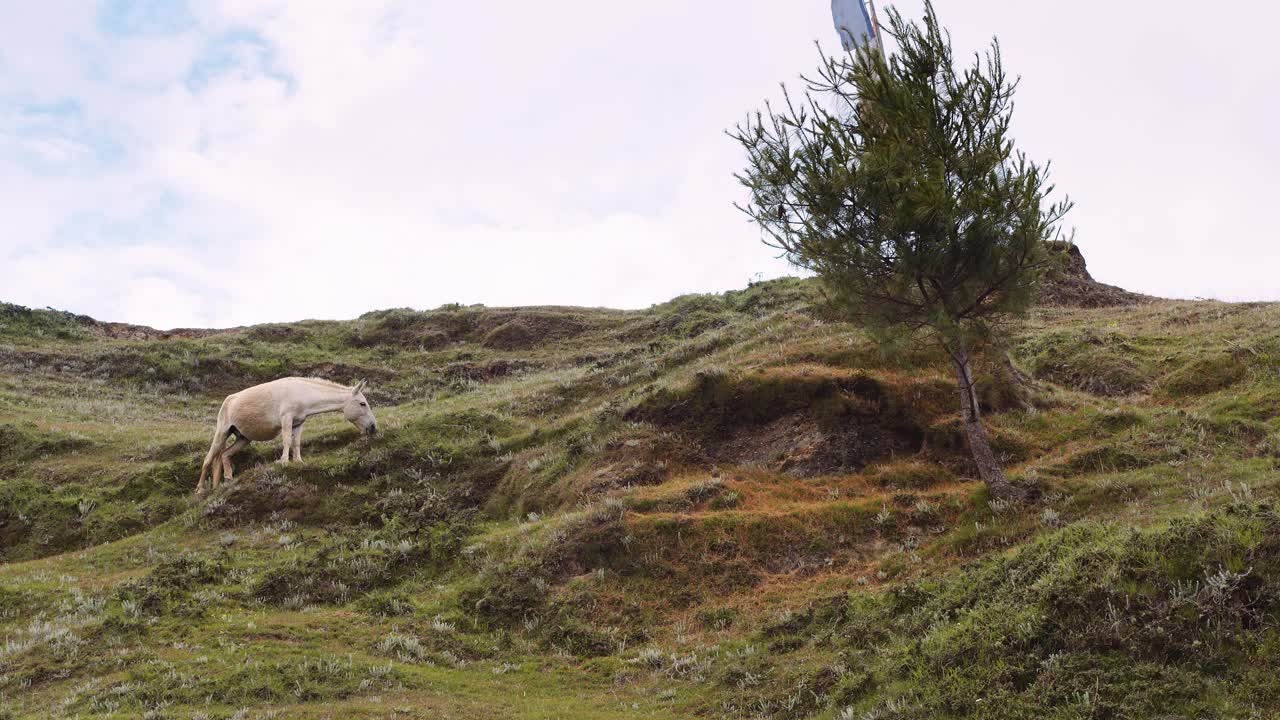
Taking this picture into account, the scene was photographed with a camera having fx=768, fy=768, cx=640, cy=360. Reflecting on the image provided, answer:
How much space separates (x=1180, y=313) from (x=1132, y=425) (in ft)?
54.2

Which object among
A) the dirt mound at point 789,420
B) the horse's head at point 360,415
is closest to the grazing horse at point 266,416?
the horse's head at point 360,415

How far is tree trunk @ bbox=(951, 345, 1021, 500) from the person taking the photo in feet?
46.1

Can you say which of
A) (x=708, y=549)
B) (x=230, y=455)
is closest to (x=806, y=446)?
(x=708, y=549)

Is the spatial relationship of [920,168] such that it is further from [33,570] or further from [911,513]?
[33,570]

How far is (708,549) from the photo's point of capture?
48.2 ft

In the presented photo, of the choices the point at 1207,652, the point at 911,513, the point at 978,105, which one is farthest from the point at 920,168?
the point at 1207,652

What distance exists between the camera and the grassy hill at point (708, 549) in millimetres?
8961

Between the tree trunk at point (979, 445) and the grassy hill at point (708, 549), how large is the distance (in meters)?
0.53

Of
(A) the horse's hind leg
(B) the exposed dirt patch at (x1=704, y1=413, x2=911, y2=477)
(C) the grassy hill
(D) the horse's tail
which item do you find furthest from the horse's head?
(B) the exposed dirt patch at (x1=704, y1=413, x2=911, y2=477)

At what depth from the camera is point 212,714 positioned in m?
9.30

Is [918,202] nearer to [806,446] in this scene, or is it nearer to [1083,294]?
[806,446]

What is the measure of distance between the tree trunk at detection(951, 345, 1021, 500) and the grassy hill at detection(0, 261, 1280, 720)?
20.8 inches

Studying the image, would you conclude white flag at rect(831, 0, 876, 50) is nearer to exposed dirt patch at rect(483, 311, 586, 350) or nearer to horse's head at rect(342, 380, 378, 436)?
horse's head at rect(342, 380, 378, 436)

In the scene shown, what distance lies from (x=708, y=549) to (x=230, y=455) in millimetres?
15250
